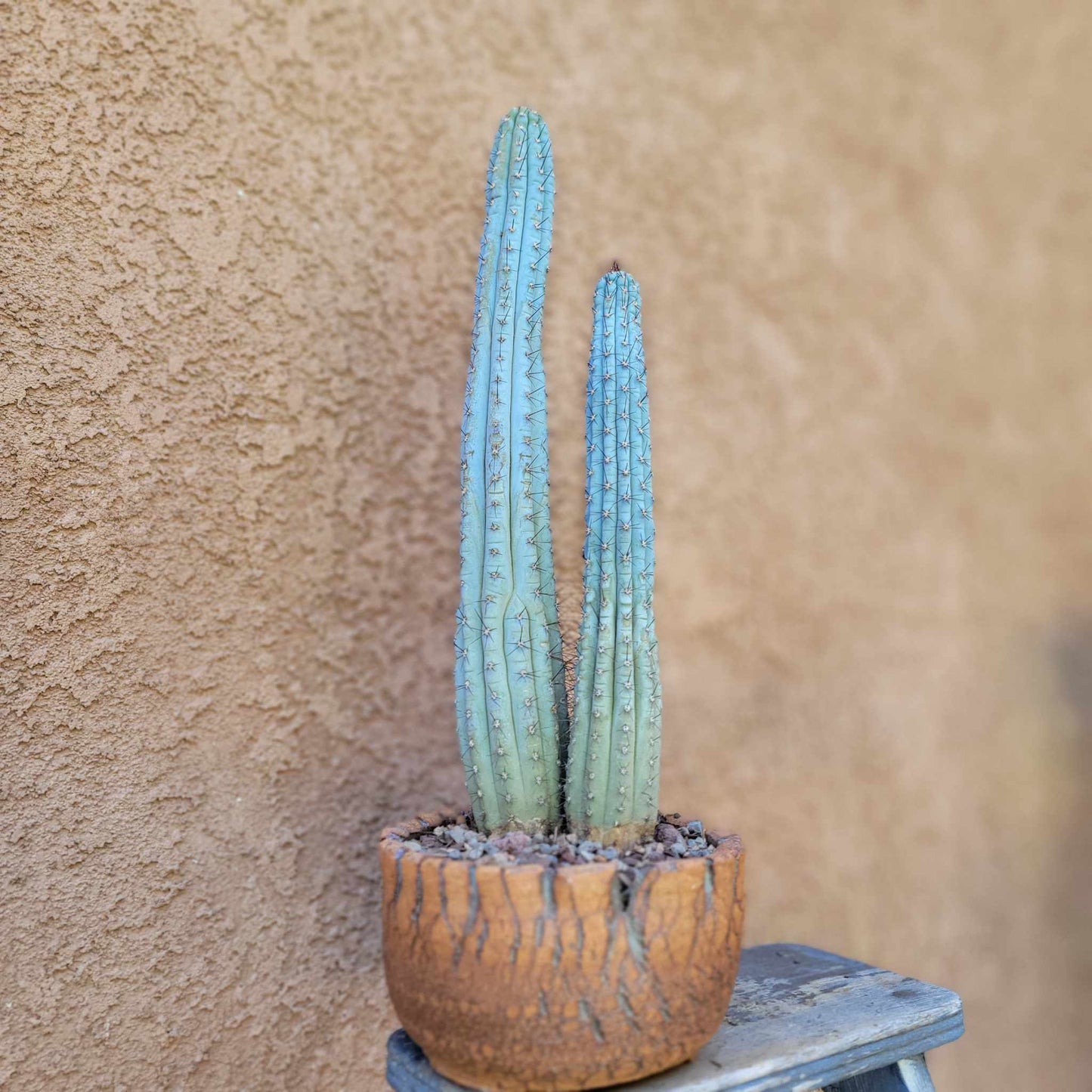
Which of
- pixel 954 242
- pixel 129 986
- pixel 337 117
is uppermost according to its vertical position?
pixel 954 242

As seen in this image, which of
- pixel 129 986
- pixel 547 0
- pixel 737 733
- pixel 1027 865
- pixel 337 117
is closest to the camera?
pixel 129 986

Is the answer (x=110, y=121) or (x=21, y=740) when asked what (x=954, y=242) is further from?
(x=21, y=740)

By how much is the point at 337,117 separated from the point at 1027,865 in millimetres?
1800

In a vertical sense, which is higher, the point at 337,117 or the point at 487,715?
the point at 337,117

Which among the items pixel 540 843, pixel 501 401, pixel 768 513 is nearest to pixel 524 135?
pixel 501 401

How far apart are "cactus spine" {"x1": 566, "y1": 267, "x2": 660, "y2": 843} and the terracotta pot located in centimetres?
9

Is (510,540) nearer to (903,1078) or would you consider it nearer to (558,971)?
(558,971)

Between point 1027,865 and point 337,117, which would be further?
point 1027,865

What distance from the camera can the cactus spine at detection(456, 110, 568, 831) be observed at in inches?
32.9

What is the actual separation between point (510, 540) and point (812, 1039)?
1.64 ft

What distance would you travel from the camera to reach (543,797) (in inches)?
33.2

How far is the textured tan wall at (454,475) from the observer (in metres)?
0.94

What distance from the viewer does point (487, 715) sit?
2.75 feet

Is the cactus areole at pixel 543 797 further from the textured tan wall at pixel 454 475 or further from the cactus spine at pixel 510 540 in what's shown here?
the textured tan wall at pixel 454 475
